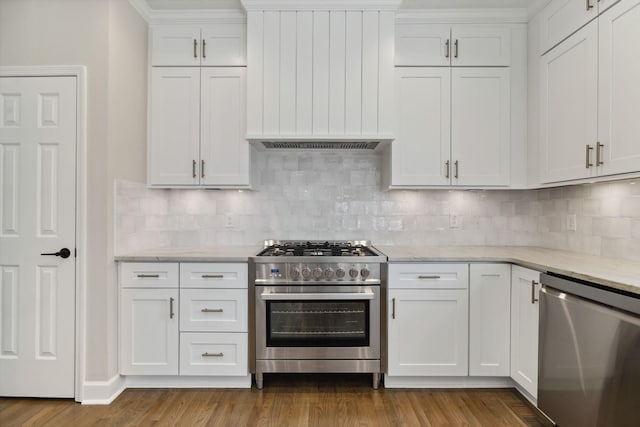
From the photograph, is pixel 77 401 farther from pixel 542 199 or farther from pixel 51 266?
pixel 542 199

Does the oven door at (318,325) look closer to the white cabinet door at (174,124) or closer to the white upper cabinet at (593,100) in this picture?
the white cabinet door at (174,124)

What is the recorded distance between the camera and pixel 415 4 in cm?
268

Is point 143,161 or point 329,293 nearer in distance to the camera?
point 329,293

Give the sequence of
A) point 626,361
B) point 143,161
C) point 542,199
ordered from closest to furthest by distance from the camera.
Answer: point 626,361, point 143,161, point 542,199

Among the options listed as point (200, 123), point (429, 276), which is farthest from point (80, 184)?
point (429, 276)

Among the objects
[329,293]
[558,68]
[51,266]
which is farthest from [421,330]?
[51,266]

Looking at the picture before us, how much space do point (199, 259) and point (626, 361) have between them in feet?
7.72

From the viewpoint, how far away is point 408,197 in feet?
10.3

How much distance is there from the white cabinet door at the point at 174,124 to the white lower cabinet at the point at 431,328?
1.91m

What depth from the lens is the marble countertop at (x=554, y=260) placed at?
158 centimetres

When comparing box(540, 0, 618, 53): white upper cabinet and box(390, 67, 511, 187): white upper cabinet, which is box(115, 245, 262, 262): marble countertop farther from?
box(540, 0, 618, 53): white upper cabinet

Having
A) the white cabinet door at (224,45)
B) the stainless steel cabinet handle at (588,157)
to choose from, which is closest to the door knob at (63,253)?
the white cabinet door at (224,45)

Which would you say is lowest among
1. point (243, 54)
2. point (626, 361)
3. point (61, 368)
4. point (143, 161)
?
point (61, 368)

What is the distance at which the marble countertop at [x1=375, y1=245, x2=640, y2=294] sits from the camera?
5.19 ft
